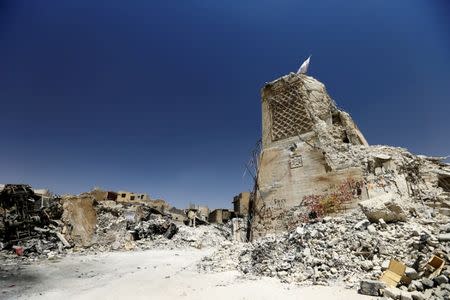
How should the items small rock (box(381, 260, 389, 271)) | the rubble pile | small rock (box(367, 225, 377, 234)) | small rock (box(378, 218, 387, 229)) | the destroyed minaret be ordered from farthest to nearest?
1. the rubble pile
2. the destroyed minaret
3. small rock (box(378, 218, 387, 229))
4. small rock (box(367, 225, 377, 234))
5. small rock (box(381, 260, 389, 271))

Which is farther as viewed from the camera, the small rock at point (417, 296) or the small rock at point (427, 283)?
the small rock at point (427, 283)

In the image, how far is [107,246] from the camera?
15.8 meters

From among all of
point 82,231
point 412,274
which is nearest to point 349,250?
point 412,274

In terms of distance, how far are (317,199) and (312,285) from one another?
460 centimetres

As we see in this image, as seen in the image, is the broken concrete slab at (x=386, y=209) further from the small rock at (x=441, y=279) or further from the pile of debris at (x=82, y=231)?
the pile of debris at (x=82, y=231)

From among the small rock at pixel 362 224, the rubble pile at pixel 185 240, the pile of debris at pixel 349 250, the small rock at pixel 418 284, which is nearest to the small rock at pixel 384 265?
the pile of debris at pixel 349 250

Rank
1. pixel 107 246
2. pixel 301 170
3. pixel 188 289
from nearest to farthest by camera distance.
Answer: pixel 188 289
pixel 301 170
pixel 107 246

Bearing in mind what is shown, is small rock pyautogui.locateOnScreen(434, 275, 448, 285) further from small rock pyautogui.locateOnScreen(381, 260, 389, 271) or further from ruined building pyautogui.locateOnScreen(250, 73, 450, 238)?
ruined building pyautogui.locateOnScreen(250, 73, 450, 238)

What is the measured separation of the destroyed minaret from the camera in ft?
32.3

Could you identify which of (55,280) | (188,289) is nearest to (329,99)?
(188,289)

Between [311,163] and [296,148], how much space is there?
91 centimetres

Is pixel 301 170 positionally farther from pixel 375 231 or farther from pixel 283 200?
pixel 375 231

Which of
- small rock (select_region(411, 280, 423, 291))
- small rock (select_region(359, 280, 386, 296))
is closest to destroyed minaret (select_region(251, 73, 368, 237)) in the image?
small rock (select_region(411, 280, 423, 291))

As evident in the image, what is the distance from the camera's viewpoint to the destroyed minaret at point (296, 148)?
984cm
